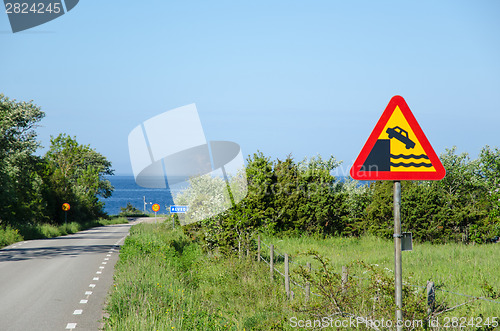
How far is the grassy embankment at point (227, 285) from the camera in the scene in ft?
24.1

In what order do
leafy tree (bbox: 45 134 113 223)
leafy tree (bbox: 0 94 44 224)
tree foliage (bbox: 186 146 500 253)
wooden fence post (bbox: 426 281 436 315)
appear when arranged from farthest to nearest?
leafy tree (bbox: 45 134 113 223) < leafy tree (bbox: 0 94 44 224) < tree foliage (bbox: 186 146 500 253) < wooden fence post (bbox: 426 281 436 315)

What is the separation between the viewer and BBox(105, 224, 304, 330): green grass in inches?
283

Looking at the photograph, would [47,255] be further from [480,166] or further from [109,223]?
[109,223]

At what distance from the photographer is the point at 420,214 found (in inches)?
823

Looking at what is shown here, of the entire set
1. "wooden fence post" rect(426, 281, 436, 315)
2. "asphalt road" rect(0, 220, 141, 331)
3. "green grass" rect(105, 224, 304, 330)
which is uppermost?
"wooden fence post" rect(426, 281, 436, 315)

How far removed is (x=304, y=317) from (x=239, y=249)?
7858 mm

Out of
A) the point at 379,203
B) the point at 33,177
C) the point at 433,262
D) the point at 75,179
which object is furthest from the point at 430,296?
the point at 75,179

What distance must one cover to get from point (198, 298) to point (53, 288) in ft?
17.0

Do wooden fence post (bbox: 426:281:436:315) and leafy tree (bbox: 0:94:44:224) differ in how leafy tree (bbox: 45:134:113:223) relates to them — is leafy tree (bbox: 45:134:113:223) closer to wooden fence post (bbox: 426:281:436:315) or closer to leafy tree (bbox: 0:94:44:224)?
leafy tree (bbox: 0:94:44:224)

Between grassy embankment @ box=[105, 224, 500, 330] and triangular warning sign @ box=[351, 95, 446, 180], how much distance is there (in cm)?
231

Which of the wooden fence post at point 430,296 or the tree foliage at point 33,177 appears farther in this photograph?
the tree foliage at point 33,177

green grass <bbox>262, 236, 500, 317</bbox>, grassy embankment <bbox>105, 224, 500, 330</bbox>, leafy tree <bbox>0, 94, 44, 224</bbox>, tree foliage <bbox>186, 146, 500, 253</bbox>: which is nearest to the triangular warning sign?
grassy embankment <bbox>105, 224, 500, 330</bbox>

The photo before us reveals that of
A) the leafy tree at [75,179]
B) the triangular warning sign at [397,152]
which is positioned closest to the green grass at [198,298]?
the triangular warning sign at [397,152]

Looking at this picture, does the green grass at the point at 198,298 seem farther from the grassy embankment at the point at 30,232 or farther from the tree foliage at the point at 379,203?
the grassy embankment at the point at 30,232
